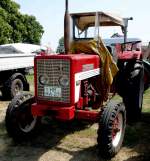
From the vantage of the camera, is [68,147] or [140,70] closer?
[68,147]

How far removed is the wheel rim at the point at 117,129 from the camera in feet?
17.4

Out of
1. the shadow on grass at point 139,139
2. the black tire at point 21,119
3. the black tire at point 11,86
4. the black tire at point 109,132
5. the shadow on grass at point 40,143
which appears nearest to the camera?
the black tire at point 109,132

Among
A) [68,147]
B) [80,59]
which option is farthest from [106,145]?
[80,59]

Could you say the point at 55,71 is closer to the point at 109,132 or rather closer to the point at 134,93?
the point at 109,132

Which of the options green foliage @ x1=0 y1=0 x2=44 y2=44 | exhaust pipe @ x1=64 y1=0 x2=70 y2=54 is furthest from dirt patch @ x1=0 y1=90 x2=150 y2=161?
green foliage @ x1=0 y1=0 x2=44 y2=44

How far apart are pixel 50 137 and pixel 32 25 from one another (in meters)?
36.5

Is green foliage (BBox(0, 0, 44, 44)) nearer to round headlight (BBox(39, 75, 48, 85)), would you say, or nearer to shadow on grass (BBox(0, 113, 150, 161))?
shadow on grass (BBox(0, 113, 150, 161))

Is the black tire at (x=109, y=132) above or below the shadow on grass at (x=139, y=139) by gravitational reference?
above

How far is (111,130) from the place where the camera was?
5.01m

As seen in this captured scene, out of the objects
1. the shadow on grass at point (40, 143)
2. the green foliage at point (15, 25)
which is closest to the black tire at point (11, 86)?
the shadow on grass at point (40, 143)

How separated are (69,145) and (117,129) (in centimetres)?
88

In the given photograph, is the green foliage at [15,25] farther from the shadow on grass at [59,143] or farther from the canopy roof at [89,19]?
the shadow on grass at [59,143]

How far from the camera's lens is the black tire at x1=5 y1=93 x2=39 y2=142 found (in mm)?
5750

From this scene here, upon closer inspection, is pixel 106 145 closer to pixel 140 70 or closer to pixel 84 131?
pixel 84 131
